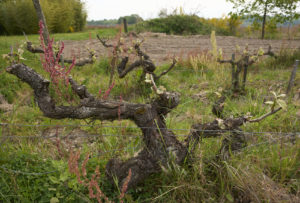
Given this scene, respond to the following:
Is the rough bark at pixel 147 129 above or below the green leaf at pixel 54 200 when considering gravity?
above

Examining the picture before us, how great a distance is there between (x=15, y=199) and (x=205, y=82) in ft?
12.8

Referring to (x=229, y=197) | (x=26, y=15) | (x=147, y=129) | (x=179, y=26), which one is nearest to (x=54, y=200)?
(x=147, y=129)

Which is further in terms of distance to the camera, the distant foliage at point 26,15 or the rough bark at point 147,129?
the distant foliage at point 26,15

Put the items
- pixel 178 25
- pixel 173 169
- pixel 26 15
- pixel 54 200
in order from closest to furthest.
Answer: pixel 54 200, pixel 173 169, pixel 26 15, pixel 178 25

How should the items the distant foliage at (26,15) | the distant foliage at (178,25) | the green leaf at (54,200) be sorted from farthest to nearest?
the distant foliage at (178,25) → the distant foliage at (26,15) → the green leaf at (54,200)

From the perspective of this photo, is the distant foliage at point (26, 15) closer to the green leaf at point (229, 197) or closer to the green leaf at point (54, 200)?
the green leaf at point (54, 200)

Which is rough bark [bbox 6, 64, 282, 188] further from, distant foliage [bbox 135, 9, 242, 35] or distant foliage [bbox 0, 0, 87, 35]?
distant foliage [bbox 135, 9, 242, 35]

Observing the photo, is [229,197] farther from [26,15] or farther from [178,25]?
[26,15]

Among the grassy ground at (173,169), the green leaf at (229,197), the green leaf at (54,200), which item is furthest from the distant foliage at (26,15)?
the green leaf at (229,197)

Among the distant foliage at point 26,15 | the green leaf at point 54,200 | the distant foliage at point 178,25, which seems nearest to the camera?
the green leaf at point 54,200

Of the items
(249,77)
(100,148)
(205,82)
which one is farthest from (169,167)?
(249,77)

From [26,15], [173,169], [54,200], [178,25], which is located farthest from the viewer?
[178,25]

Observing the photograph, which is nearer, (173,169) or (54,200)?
(54,200)

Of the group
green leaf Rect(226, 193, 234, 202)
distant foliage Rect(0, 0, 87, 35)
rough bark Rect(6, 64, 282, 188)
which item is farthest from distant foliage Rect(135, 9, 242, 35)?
green leaf Rect(226, 193, 234, 202)
